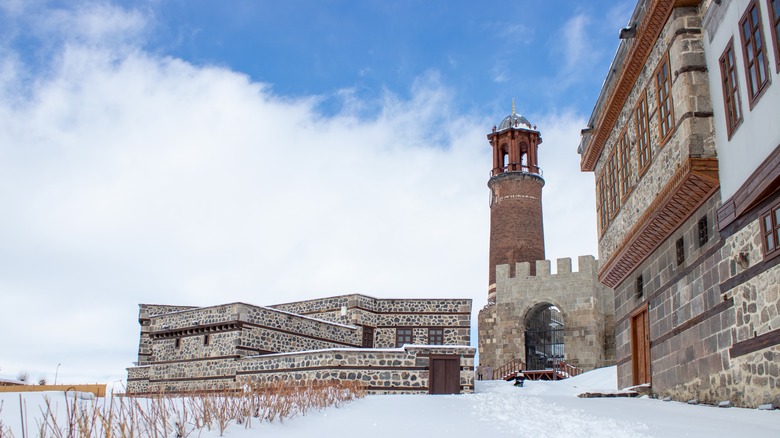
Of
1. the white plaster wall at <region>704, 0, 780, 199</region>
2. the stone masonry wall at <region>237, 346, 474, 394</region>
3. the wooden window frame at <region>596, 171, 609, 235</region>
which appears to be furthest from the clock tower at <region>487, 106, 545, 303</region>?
the white plaster wall at <region>704, 0, 780, 199</region>

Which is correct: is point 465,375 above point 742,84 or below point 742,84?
below

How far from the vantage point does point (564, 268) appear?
113 feet

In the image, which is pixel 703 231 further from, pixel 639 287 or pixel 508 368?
pixel 508 368

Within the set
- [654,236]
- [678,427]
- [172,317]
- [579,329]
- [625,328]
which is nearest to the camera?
[678,427]

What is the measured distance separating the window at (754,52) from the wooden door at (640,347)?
6.70m

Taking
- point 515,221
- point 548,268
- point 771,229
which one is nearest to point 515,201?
point 515,221

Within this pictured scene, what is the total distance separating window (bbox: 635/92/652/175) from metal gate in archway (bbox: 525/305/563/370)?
20.4m

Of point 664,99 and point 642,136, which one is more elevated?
point 664,99

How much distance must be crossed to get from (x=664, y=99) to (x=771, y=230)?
4.20 metres

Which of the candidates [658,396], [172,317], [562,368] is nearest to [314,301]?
[172,317]

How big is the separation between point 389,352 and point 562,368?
11.3 metres

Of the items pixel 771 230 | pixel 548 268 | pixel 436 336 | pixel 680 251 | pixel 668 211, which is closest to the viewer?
pixel 771 230

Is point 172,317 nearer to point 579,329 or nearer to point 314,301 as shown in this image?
point 314,301

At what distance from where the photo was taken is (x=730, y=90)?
1114cm
